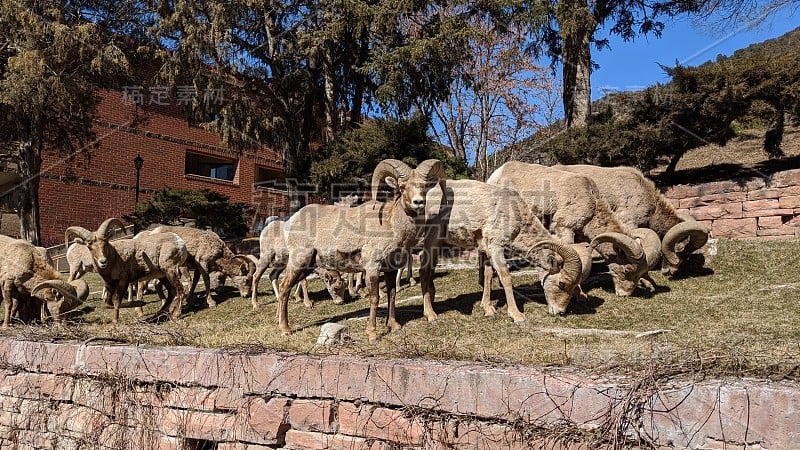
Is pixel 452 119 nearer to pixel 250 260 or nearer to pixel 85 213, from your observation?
pixel 250 260

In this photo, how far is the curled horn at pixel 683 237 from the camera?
10.0 m

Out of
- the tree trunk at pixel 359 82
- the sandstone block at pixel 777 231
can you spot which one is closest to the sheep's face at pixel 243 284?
the tree trunk at pixel 359 82

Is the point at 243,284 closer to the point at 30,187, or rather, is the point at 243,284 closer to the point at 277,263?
the point at 277,263

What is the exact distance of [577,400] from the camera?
395 cm

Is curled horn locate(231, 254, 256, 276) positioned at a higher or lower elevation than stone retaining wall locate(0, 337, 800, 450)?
higher

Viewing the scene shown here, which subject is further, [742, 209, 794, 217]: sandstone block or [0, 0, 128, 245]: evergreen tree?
[0, 0, 128, 245]: evergreen tree

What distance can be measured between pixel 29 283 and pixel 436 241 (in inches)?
322

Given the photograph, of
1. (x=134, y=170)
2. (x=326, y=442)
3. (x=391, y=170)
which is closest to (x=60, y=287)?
(x=391, y=170)

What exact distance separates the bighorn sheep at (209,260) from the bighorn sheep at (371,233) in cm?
526

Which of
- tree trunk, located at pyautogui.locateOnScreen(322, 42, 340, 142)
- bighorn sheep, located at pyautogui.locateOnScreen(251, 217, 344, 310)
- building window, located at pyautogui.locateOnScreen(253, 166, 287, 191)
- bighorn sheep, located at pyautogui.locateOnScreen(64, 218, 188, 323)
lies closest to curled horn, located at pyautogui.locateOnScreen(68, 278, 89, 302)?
bighorn sheep, located at pyautogui.locateOnScreen(64, 218, 188, 323)

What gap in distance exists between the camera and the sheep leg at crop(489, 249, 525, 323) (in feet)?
27.5

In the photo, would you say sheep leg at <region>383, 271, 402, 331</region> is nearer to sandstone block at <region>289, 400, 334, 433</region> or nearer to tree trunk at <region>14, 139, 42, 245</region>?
sandstone block at <region>289, 400, 334, 433</region>

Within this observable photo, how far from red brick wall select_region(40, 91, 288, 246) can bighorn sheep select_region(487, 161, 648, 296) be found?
16.0 m

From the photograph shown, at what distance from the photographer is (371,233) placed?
28.3 feet
